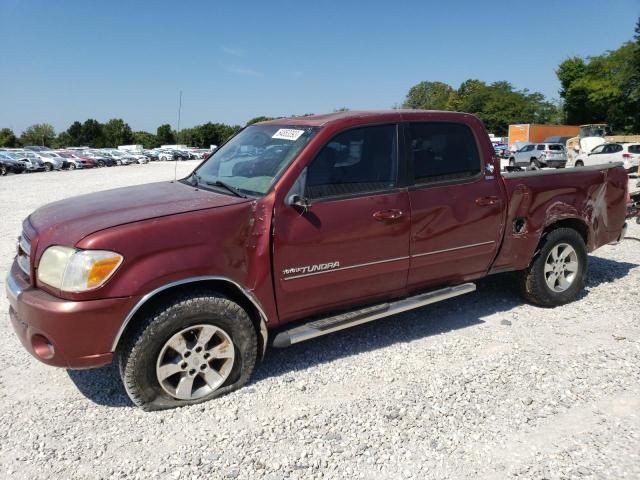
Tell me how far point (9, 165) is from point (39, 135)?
8327 centimetres

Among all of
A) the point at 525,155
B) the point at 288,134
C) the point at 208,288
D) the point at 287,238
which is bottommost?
the point at 208,288

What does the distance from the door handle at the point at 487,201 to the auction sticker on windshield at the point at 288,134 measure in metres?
1.62

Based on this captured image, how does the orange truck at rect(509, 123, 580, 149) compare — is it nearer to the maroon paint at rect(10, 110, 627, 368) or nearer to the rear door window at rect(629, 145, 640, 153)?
the rear door window at rect(629, 145, 640, 153)

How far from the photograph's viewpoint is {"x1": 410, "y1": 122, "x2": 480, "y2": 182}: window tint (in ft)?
13.3

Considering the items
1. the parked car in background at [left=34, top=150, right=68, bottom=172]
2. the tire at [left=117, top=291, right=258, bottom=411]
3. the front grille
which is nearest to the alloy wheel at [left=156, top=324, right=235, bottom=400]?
the tire at [left=117, top=291, right=258, bottom=411]

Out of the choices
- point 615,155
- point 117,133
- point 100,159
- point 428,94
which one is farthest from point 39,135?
point 615,155

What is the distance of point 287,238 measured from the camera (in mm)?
3412

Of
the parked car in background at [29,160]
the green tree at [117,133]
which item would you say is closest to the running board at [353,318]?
the parked car in background at [29,160]

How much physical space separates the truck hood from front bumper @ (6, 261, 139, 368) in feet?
1.22

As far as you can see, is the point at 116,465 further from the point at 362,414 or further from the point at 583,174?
the point at 583,174

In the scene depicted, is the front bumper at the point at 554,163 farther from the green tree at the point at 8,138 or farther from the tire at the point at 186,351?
the green tree at the point at 8,138

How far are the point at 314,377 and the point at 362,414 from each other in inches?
23.6

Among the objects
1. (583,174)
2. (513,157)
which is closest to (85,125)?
(513,157)

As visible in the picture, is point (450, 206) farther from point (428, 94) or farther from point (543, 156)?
point (428, 94)
